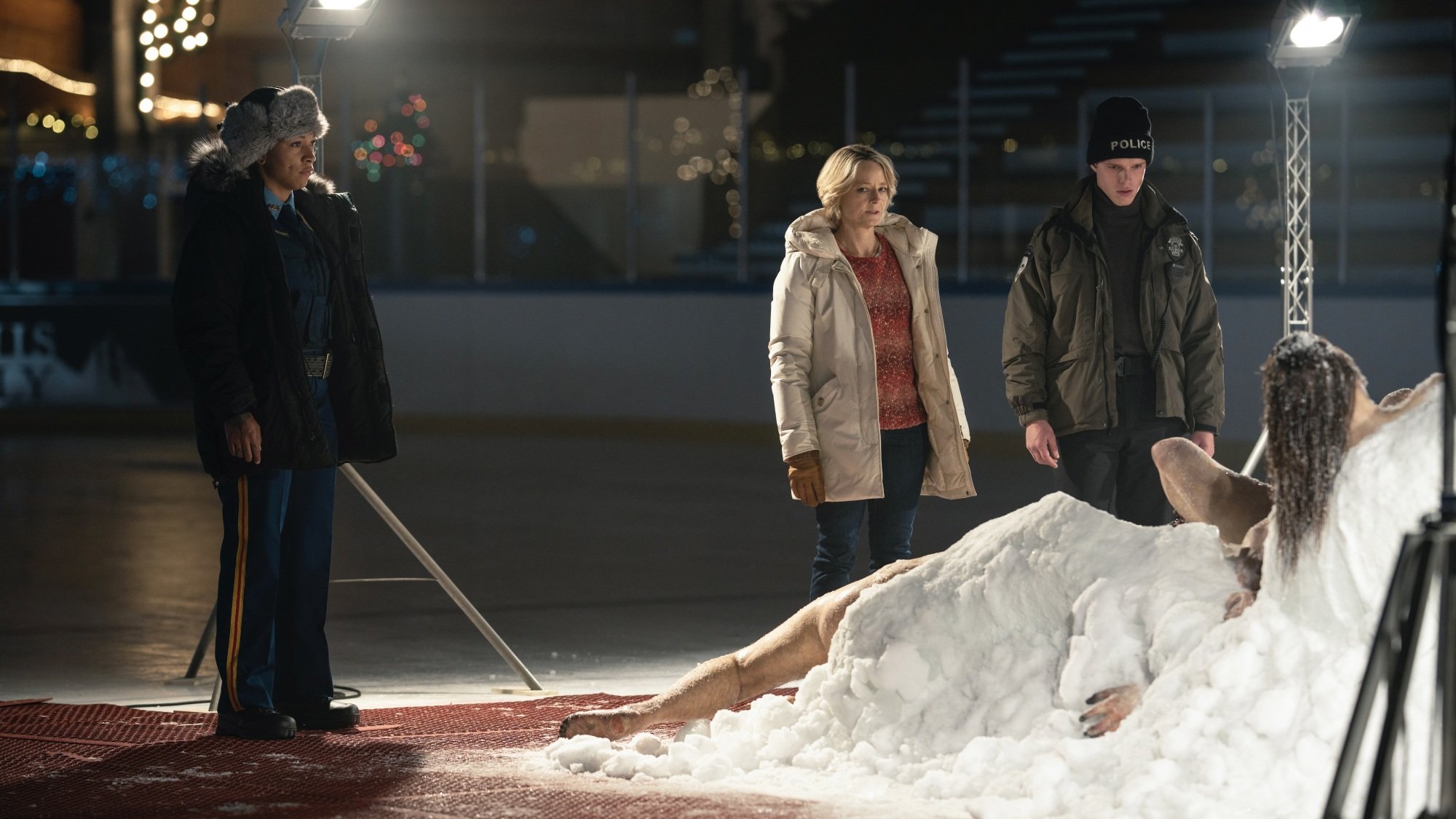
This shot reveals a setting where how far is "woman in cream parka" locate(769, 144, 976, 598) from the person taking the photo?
15.9ft

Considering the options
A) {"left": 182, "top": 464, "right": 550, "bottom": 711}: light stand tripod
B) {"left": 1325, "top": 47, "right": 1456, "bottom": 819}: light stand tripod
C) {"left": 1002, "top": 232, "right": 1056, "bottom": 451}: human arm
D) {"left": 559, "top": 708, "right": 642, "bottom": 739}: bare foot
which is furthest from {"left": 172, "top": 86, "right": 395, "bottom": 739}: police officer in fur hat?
{"left": 1325, "top": 47, "right": 1456, "bottom": 819}: light stand tripod

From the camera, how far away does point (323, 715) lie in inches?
184

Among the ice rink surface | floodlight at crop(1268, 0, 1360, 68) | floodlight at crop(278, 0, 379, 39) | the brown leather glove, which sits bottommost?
the ice rink surface

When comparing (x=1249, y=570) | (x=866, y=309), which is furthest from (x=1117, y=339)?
(x=1249, y=570)

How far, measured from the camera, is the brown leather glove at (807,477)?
481 centimetres

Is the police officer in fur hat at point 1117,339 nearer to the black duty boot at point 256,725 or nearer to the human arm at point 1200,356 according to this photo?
the human arm at point 1200,356

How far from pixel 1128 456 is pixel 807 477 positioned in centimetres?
90

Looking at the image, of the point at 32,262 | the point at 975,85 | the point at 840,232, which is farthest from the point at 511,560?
the point at 975,85

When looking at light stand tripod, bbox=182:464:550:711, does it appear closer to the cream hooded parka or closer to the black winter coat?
the black winter coat

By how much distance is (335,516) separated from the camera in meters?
9.79

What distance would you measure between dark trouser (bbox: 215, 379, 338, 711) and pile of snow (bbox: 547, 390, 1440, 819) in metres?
0.89

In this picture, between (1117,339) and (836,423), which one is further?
(1117,339)

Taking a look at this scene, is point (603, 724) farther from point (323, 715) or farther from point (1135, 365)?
point (1135, 365)

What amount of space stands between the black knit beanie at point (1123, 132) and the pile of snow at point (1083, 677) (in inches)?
53.4
